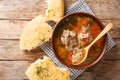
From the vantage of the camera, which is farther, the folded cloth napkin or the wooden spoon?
the folded cloth napkin

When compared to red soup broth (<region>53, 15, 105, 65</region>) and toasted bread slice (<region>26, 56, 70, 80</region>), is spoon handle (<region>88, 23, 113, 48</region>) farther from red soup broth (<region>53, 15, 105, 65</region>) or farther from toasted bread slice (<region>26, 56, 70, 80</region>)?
toasted bread slice (<region>26, 56, 70, 80</region>)

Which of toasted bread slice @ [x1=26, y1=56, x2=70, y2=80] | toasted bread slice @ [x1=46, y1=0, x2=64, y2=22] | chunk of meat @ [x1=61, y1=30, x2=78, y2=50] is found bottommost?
toasted bread slice @ [x1=26, y1=56, x2=70, y2=80]

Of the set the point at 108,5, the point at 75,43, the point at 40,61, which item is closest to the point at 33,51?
the point at 40,61

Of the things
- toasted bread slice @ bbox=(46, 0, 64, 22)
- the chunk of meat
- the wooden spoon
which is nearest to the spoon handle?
the wooden spoon

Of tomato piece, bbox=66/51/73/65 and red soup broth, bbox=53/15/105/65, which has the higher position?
red soup broth, bbox=53/15/105/65

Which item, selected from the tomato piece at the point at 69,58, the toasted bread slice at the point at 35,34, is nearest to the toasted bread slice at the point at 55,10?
the toasted bread slice at the point at 35,34

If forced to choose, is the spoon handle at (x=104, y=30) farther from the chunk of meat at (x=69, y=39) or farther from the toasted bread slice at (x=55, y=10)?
the toasted bread slice at (x=55, y=10)

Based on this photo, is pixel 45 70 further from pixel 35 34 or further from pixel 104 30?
pixel 104 30

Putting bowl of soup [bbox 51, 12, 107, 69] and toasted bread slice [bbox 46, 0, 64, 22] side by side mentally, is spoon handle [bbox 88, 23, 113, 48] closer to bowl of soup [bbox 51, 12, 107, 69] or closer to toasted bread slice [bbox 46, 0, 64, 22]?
bowl of soup [bbox 51, 12, 107, 69]
